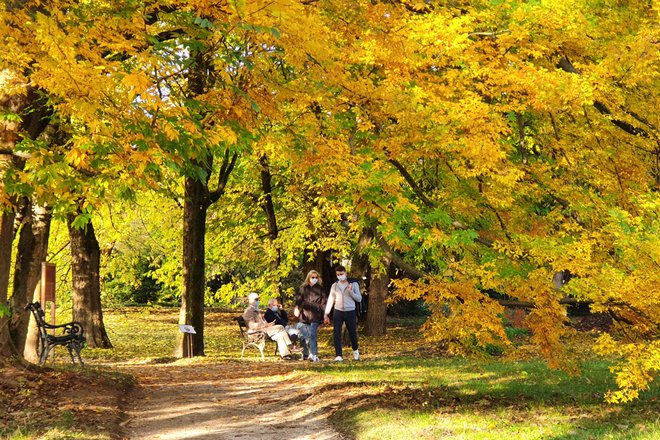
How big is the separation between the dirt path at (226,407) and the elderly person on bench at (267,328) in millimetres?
2727

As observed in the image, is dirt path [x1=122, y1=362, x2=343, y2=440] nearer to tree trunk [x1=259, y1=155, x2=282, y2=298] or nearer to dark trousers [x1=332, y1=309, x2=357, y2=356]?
dark trousers [x1=332, y1=309, x2=357, y2=356]

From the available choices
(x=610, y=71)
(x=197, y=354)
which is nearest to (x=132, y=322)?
(x=197, y=354)

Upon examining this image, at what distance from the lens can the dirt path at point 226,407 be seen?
9.38 m

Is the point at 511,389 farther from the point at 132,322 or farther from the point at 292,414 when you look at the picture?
the point at 132,322

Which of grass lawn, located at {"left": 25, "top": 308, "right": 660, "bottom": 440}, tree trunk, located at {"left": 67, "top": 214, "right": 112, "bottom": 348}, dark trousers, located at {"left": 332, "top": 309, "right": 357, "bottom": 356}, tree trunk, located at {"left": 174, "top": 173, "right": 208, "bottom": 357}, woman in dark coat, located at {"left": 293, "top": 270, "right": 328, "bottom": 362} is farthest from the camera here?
tree trunk, located at {"left": 67, "top": 214, "right": 112, "bottom": 348}

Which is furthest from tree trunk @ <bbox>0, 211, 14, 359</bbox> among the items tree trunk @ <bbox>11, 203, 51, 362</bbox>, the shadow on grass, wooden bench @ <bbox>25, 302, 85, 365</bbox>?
the shadow on grass

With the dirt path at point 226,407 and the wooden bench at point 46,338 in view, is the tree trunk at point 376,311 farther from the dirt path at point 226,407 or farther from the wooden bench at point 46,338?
the wooden bench at point 46,338

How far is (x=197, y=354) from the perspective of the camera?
1945cm

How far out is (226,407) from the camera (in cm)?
1130

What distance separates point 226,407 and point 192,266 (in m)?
8.21

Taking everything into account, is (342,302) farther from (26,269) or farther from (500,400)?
(500,400)

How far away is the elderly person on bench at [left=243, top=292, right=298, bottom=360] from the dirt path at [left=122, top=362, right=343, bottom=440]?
2727 mm

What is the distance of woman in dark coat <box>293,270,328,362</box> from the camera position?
17719mm

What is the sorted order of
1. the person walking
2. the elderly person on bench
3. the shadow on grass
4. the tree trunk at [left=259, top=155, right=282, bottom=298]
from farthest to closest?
1. the tree trunk at [left=259, top=155, right=282, bottom=298]
2. the elderly person on bench
3. the person walking
4. the shadow on grass
